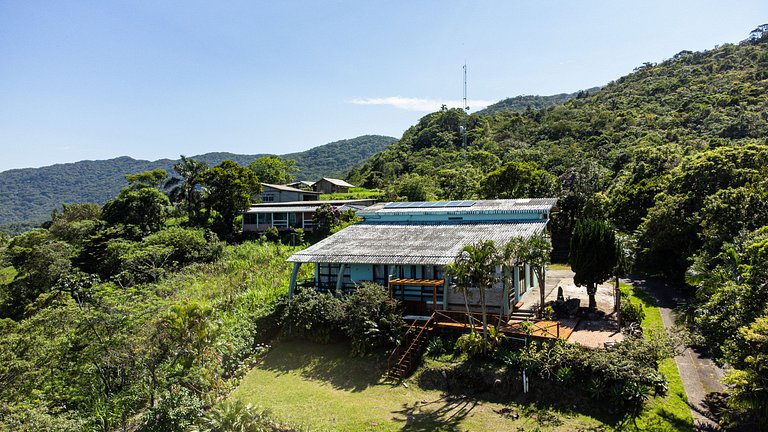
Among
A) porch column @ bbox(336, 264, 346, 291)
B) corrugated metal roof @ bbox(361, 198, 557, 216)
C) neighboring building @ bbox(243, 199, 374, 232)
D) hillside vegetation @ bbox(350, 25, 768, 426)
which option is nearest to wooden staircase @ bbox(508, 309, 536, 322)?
hillside vegetation @ bbox(350, 25, 768, 426)

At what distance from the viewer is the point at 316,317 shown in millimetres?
20125

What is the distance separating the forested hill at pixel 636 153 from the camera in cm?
2634

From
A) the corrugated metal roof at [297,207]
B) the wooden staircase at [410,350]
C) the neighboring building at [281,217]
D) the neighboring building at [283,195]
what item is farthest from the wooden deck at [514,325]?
the neighboring building at [283,195]

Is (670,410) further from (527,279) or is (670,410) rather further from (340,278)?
(340,278)

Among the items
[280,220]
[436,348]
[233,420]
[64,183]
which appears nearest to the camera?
[233,420]

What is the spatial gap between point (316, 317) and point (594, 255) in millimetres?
12493

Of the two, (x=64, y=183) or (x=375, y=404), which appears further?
(x=64, y=183)

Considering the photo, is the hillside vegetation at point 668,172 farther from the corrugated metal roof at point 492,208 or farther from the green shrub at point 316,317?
the green shrub at point 316,317

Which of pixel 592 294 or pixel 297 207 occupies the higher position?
pixel 297 207

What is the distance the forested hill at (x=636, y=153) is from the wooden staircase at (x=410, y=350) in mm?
13631

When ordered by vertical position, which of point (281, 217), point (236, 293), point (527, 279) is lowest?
point (236, 293)

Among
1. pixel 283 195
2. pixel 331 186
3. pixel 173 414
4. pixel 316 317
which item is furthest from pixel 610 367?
pixel 331 186

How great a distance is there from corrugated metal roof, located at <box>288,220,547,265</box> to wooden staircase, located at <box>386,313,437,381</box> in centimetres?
270

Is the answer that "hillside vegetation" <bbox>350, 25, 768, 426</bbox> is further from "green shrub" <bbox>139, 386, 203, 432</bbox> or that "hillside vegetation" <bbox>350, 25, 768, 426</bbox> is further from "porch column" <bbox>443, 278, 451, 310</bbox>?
"green shrub" <bbox>139, 386, 203, 432</bbox>
